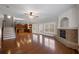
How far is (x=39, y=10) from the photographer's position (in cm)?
199

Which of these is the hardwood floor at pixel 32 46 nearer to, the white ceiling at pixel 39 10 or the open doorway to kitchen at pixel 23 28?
the open doorway to kitchen at pixel 23 28

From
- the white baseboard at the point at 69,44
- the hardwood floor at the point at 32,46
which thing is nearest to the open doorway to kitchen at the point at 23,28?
the hardwood floor at the point at 32,46

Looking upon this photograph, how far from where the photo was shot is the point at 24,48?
1.97 meters

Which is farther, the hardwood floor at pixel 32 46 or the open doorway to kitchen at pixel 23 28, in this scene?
the open doorway to kitchen at pixel 23 28

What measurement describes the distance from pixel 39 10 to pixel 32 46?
704 mm

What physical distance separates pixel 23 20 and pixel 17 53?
0.64 m

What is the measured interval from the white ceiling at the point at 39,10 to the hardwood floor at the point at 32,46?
0.37 m

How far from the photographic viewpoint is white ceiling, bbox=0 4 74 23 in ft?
6.37

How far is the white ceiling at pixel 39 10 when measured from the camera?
6.37 feet

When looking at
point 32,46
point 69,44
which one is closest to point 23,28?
point 32,46

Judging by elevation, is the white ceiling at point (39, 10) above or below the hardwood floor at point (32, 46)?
above

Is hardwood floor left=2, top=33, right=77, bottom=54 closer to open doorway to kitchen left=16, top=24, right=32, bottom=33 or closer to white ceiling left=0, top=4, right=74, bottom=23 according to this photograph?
open doorway to kitchen left=16, top=24, right=32, bottom=33

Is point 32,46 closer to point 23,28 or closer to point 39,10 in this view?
point 23,28

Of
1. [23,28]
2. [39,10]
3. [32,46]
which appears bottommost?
[32,46]
